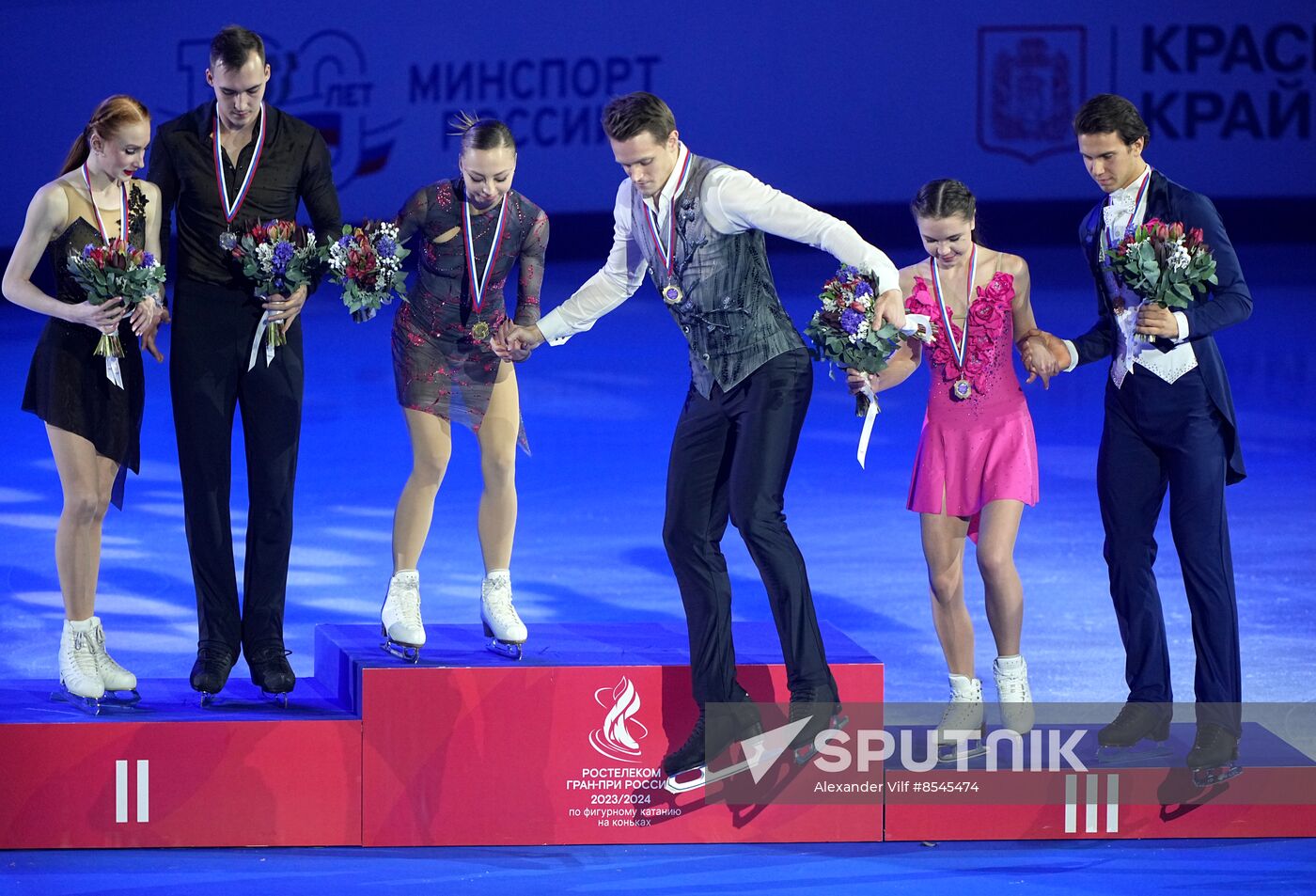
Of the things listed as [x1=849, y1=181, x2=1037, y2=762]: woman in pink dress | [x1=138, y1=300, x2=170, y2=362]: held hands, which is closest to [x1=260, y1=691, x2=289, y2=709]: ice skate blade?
[x1=138, y1=300, x2=170, y2=362]: held hands

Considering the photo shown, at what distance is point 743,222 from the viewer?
4.75 meters

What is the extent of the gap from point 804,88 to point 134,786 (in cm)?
1524

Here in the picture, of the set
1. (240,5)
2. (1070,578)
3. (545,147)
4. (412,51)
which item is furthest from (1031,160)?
(1070,578)

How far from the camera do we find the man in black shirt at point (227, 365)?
5.04m

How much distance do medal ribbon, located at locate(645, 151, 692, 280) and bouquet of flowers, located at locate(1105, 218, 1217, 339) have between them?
1.20m

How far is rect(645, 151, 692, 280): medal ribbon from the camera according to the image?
4.80 meters

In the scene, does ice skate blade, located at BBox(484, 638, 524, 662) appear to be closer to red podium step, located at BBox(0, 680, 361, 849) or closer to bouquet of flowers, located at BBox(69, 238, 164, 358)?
red podium step, located at BBox(0, 680, 361, 849)

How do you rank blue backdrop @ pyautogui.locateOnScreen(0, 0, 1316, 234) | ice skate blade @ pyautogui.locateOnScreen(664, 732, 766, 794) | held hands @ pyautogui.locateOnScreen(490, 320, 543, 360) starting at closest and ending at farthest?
1. ice skate blade @ pyautogui.locateOnScreen(664, 732, 766, 794)
2. held hands @ pyautogui.locateOnScreen(490, 320, 543, 360)
3. blue backdrop @ pyautogui.locateOnScreen(0, 0, 1316, 234)

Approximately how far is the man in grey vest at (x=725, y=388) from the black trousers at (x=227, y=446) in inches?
43.5

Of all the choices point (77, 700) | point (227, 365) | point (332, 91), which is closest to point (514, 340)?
point (227, 365)

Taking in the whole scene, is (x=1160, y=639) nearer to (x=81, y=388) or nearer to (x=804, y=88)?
(x=81, y=388)

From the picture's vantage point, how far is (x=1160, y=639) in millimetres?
5176

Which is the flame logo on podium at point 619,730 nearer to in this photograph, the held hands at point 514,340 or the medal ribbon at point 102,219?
the held hands at point 514,340

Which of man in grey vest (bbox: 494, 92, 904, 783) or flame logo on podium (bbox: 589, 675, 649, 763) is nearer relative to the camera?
man in grey vest (bbox: 494, 92, 904, 783)
